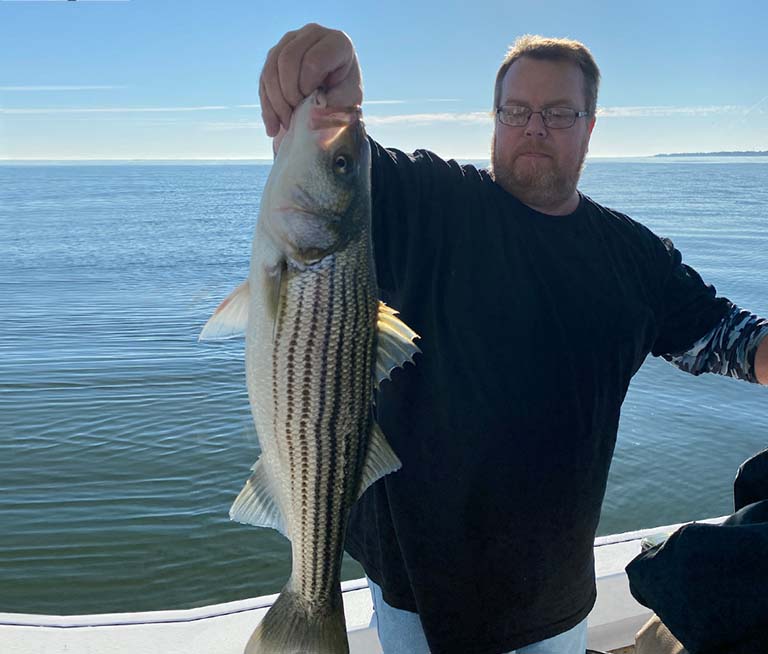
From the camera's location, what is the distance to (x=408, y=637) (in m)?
2.74

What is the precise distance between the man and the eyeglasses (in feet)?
0.53

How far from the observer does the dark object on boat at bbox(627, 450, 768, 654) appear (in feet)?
5.36

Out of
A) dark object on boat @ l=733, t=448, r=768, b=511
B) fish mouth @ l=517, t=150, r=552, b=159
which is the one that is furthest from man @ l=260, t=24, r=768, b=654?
dark object on boat @ l=733, t=448, r=768, b=511

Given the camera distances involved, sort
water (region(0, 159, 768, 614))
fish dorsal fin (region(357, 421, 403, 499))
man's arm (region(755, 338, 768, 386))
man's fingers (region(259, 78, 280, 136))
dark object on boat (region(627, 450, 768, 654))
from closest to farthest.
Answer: dark object on boat (region(627, 450, 768, 654))
man's fingers (region(259, 78, 280, 136))
fish dorsal fin (region(357, 421, 403, 499))
man's arm (region(755, 338, 768, 386))
water (region(0, 159, 768, 614))

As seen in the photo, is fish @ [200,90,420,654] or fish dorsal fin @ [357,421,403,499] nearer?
fish @ [200,90,420,654]

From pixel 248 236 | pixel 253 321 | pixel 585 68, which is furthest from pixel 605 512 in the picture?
pixel 248 236

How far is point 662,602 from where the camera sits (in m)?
1.76

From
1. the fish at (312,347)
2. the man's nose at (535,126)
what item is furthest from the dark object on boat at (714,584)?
the man's nose at (535,126)

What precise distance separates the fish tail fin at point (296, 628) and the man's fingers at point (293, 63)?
1462 mm

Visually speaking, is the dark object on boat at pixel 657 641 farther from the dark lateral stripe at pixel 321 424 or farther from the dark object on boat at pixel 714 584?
the dark lateral stripe at pixel 321 424

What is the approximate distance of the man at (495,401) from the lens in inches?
101

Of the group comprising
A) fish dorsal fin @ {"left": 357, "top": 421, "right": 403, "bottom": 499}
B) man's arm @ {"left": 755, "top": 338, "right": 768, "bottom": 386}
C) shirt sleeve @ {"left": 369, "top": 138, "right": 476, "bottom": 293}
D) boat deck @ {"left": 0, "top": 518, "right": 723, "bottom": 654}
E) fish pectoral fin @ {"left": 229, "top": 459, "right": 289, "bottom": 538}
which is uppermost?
shirt sleeve @ {"left": 369, "top": 138, "right": 476, "bottom": 293}

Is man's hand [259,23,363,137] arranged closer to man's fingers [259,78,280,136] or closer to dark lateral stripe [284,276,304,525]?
man's fingers [259,78,280,136]

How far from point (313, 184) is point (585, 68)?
5.72ft
